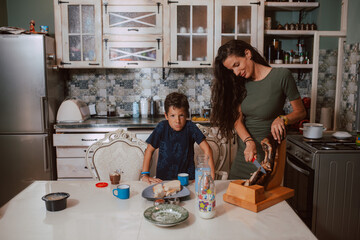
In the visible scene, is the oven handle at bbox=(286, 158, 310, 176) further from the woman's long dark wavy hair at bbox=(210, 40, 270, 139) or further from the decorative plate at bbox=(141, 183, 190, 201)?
the decorative plate at bbox=(141, 183, 190, 201)

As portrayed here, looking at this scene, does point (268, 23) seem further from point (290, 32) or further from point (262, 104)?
point (262, 104)

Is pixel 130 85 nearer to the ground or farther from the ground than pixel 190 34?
nearer to the ground

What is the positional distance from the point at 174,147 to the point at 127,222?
804 mm

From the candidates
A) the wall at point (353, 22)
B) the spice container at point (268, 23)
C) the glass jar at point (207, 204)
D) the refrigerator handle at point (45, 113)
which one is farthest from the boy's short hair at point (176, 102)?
the wall at point (353, 22)

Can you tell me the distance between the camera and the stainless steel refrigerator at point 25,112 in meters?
3.03

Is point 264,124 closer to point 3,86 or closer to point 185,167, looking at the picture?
point 185,167

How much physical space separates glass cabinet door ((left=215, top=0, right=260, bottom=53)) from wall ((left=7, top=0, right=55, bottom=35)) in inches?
77.0

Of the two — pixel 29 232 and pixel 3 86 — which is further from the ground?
pixel 3 86

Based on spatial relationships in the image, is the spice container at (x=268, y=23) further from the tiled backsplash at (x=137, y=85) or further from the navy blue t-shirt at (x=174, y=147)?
the navy blue t-shirt at (x=174, y=147)

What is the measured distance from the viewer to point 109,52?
Answer: 330cm

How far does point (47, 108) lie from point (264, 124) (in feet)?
7.55

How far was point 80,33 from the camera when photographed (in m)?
3.29

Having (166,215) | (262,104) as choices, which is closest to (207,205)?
(166,215)

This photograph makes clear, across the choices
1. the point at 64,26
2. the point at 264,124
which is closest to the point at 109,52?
the point at 64,26
